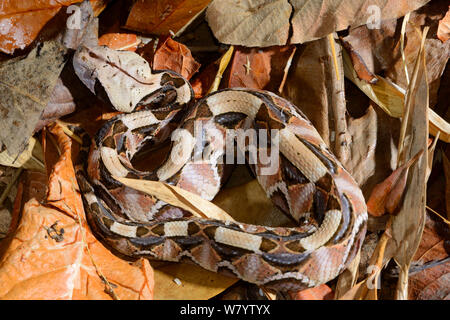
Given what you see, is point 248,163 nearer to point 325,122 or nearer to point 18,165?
point 325,122

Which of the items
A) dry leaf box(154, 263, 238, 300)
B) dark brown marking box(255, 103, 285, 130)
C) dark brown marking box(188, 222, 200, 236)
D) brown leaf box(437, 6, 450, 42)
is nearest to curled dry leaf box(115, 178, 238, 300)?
dry leaf box(154, 263, 238, 300)

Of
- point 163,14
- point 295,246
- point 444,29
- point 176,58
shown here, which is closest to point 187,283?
point 295,246

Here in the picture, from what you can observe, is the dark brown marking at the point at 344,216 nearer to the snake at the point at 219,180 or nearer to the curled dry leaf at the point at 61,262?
the snake at the point at 219,180

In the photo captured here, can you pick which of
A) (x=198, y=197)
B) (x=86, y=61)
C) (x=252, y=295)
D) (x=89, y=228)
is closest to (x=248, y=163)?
(x=198, y=197)

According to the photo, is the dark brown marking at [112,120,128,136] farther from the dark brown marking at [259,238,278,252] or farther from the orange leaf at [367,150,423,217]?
the orange leaf at [367,150,423,217]

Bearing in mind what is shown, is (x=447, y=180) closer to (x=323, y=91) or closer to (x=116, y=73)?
(x=323, y=91)
